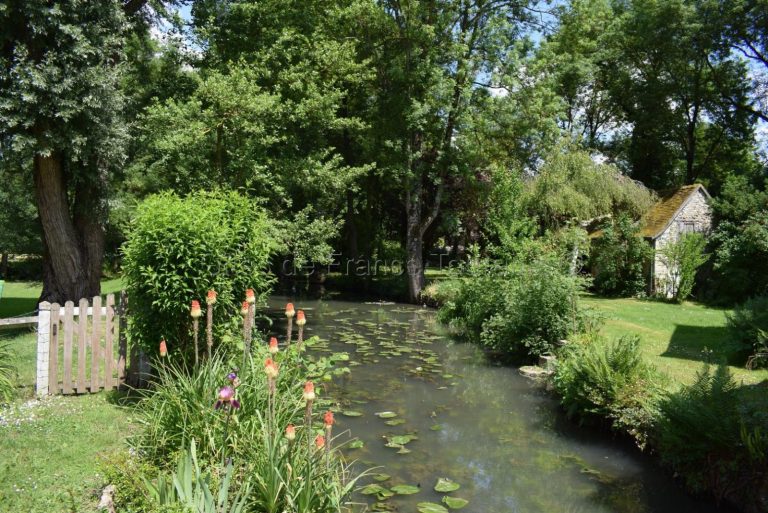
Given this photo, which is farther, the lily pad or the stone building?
the stone building

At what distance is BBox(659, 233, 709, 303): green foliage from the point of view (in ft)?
68.7

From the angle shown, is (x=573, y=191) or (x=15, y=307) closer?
(x=15, y=307)

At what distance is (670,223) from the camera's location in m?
22.8

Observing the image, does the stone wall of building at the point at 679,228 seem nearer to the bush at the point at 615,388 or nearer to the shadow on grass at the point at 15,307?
the bush at the point at 615,388

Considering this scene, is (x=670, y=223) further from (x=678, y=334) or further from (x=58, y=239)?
(x=58, y=239)

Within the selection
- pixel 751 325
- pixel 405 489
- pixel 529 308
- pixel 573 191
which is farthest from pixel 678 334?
pixel 405 489

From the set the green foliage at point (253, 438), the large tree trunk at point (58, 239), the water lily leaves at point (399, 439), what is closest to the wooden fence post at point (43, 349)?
the green foliage at point (253, 438)

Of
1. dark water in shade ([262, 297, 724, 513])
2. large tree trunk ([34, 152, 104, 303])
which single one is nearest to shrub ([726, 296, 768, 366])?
dark water in shade ([262, 297, 724, 513])

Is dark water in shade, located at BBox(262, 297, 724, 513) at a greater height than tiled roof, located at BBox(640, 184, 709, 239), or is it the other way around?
tiled roof, located at BBox(640, 184, 709, 239)

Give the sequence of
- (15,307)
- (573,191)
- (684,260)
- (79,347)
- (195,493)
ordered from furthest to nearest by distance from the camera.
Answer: (573,191) → (684,260) → (15,307) → (79,347) → (195,493)

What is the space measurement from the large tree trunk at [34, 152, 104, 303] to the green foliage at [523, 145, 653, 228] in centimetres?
1544

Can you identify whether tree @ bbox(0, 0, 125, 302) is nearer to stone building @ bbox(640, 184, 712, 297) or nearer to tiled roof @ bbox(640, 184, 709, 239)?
stone building @ bbox(640, 184, 712, 297)

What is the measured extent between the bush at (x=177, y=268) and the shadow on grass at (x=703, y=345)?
6921 mm

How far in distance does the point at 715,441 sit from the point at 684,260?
56.9ft
